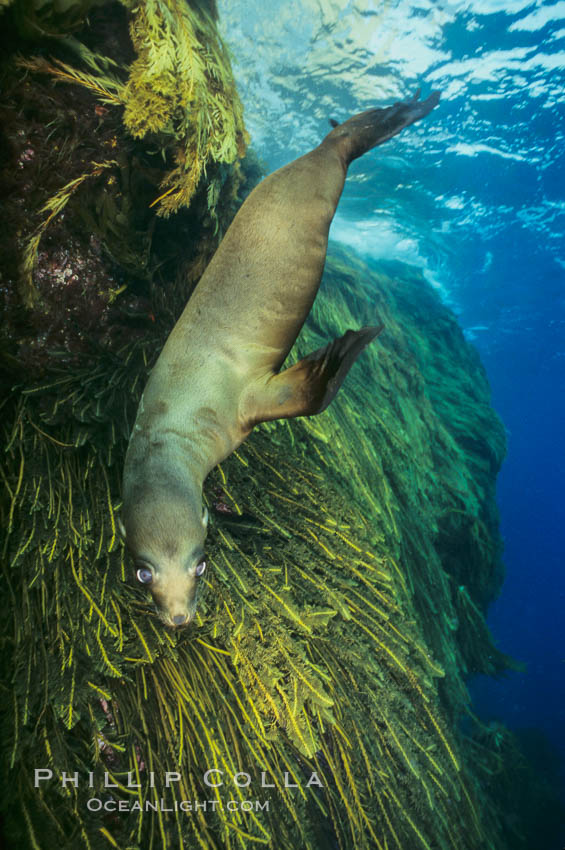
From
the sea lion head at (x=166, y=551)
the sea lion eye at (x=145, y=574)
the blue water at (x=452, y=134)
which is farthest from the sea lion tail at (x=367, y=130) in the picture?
the blue water at (x=452, y=134)

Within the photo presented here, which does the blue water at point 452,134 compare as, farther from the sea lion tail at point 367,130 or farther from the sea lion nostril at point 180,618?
the sea lion nostril at point 180,618

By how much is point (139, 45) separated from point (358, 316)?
203 inches

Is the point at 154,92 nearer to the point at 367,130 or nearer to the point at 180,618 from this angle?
the point at 367,130

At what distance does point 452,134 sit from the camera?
49.3ft

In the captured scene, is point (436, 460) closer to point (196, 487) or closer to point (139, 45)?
point (196, 487)

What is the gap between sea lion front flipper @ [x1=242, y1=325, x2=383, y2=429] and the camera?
1.82 meters

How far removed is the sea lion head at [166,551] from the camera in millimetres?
1617

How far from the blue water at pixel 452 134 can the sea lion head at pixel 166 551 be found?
14.6 m

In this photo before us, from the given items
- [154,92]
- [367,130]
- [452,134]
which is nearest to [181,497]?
[154,92]

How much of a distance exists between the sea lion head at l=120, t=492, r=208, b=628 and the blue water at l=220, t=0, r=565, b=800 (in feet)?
47.8

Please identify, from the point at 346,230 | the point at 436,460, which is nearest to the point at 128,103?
the point at 436,460

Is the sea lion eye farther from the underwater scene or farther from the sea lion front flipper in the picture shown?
the sea lion front flipper

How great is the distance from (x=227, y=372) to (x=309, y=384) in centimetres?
51

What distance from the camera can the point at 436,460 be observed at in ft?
22.9
